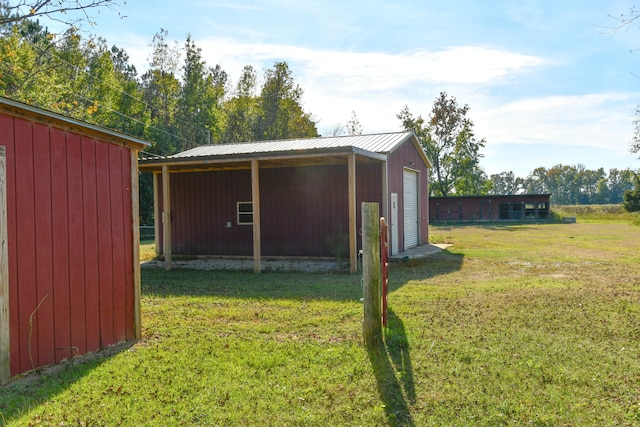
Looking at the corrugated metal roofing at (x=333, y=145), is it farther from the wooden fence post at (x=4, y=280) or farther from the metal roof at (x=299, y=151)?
the wooden fence post at (x=4, y=280)

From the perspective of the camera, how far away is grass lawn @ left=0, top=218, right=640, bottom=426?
3.51 m

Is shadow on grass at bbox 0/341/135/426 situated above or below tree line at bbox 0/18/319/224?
below

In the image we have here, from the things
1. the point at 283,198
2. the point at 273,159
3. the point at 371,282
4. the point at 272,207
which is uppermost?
the point at 273,159

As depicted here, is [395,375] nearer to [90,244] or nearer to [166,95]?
[90,244]

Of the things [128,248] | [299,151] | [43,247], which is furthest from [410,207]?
[43,247]

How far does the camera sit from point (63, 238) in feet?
15.5

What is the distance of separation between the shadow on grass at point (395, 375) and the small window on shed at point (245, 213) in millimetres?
9002

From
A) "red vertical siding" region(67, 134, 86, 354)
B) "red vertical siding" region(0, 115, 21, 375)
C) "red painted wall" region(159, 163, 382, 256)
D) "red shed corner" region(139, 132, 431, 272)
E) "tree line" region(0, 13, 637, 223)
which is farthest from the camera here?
"tree line" region(0, 13, 637, 223)

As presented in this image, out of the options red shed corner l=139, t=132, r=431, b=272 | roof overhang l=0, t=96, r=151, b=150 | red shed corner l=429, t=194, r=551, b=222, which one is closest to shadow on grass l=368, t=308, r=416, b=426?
roof overhang l=0, t=96, r=151, b=150

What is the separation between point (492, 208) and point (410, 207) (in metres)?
24.4

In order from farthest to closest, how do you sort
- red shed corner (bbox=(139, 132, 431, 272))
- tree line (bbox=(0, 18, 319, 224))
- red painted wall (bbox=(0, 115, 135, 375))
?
tree line (bbox=(0, 18, 319, 224)), red shed corner (bbox=(139, 132, 431, 272)), red painted wall (bbox=(0, 115, 135, 375))

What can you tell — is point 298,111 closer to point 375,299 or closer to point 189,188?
point 189,188

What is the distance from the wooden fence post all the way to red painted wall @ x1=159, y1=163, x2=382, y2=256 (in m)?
9.56

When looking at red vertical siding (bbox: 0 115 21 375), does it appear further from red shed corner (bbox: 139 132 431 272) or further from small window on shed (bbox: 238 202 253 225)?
small window on shed (bbox: 238 202 253 225)
